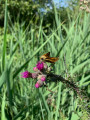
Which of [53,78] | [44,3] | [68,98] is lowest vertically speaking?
[68,98]

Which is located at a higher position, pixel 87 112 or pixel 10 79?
pixel 10 79

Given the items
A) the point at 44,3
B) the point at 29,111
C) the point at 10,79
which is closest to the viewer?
the point at 10,79

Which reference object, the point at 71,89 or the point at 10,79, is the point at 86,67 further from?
the point at 10,79

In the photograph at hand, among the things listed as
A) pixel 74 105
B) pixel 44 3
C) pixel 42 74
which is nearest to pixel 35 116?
pixel 74 105

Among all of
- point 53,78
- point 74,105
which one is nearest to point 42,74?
point 53,78

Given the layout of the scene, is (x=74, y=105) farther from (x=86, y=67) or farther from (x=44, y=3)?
(x=44, y=3)

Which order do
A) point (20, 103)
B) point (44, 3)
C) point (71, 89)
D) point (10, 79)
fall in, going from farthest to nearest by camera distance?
point (44, 3)
point (20, 103)
point (71, 89)
point (10, 79)

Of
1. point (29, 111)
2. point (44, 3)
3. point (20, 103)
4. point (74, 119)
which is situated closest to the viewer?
point (74, 119)

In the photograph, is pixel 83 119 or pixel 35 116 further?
pixel 35 116

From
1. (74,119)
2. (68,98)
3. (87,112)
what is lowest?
(68,98)
